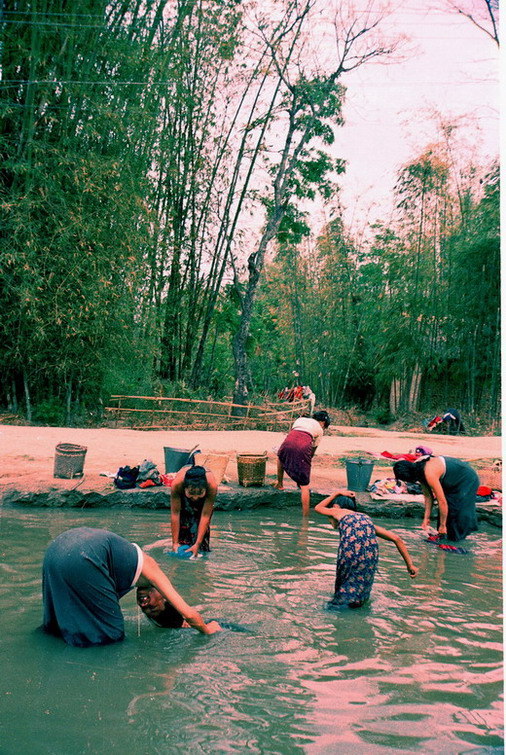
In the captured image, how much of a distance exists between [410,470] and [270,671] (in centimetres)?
286

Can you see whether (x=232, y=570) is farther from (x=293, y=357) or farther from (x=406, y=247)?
(x=293, y=357)

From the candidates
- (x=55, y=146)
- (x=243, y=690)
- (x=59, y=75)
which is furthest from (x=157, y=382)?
(x=243, y=690)

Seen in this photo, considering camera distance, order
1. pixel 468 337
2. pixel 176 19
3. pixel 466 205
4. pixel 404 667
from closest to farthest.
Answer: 1. pixel 404 667
2. pixel 176 19
3. pixel 468 337
4. pixel 466 205

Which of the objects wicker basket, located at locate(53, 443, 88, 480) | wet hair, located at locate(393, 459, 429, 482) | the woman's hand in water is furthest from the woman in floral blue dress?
wicker basket, located at locate(53, 443, 88, 480)

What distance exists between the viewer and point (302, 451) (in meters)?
6.59

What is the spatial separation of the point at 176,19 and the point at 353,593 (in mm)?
11708

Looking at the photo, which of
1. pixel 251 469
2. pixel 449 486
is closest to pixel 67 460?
pixel 251 469

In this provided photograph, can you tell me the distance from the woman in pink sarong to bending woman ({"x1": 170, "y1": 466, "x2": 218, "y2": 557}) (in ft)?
5.65

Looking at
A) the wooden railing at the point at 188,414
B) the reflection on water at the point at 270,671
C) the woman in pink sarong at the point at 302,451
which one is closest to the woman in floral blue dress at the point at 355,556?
the reflection on water at the point at 270,671

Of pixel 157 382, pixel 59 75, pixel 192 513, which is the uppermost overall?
pixel 59 75

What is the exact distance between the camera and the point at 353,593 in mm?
4027

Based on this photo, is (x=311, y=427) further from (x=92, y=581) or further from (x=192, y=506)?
(x=92, y=581)

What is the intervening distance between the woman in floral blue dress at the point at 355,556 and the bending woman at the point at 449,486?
5.22ft

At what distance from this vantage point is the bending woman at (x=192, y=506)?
4660 mm
